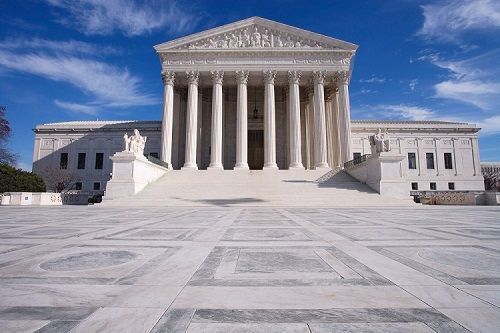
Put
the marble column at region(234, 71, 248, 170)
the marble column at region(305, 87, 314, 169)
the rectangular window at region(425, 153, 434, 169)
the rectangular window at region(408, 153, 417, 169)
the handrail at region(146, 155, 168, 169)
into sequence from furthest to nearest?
the rectangular window at region(425, 153, 434, 169), the rectangular window at region(408, 153, 417, 169), the marble column at region(305, 87, 314, 169), the marble column at region(234, 71, 248, 170), the handrail at region(146, 155, 168, 169)

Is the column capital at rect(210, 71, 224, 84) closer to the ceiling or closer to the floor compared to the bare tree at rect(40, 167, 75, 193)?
closer to the ceiling

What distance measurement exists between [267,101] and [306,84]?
23.3ft

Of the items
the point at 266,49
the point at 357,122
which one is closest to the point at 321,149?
the point at 266,49

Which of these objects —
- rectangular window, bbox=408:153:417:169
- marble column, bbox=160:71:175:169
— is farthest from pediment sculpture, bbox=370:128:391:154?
rectangular window, bbox=408:153:417:169

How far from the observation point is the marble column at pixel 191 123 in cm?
3228

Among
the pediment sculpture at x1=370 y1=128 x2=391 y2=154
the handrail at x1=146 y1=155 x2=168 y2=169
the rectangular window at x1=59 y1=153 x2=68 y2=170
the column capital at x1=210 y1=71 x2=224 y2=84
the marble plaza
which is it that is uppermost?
the column capital at x1=210 y1=71 x2=224 y2=84

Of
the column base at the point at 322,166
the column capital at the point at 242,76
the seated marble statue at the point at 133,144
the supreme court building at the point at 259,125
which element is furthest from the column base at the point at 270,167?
the seated marble statue at the point at 133,144

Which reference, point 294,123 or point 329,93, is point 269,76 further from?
point 329,93

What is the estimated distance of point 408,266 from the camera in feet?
11.0

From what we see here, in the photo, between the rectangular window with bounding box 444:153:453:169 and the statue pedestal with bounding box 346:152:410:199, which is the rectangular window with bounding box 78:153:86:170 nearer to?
the statue pedestal with bounding box 346:152:410:199

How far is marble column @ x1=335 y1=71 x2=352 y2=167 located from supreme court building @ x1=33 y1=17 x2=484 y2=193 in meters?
0.12

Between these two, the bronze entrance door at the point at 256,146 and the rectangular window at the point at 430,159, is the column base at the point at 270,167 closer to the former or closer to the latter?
the bronze entrance door at the point at 256,146

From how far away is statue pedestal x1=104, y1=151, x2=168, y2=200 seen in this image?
856 inches

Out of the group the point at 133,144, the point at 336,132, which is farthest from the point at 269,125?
the point at 133,144
